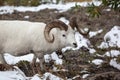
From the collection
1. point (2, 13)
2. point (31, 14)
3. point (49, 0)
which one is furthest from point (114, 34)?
point (49, 0)

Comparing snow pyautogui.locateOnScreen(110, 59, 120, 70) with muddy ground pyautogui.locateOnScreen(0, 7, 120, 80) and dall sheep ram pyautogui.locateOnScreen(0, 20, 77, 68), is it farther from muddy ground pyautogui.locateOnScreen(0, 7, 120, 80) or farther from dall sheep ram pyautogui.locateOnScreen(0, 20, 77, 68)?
dall sheep ram pyautogui.locateOnScreen(0, 20, 77, 68)

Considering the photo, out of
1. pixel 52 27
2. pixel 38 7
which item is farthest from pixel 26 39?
pixel 38 7

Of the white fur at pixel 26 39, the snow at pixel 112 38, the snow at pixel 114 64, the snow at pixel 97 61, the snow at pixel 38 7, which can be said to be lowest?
the snow at pixel 38 7

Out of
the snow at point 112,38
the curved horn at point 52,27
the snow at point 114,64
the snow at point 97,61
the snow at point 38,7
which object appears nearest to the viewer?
the snow at point 114,64

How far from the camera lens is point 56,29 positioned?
31.7 ft

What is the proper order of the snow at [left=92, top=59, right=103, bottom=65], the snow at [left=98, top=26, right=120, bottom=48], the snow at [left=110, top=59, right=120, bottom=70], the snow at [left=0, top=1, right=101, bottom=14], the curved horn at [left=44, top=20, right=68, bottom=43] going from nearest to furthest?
the snow at [left=110, top=59, right=120, bottom=70] → the curved horn at [left=44, top=20, right=68, bottom=43] → the snow at [left=92, top=59, right=103, bottom=65] → the snow at [left=98, top=26, right=120, bottom=48] → the snow at [left=0, top=1, right=101, bottom=14]

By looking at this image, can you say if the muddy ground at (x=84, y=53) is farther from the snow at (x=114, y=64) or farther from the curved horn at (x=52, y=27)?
the curved horn at (x=52, y=27)

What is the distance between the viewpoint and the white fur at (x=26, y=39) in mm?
9336

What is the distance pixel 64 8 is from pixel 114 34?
297 inches

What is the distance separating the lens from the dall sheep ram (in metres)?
9.33

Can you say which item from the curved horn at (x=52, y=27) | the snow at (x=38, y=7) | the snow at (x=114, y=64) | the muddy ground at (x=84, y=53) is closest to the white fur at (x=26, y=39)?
the curved horn at (x=52, y=27)

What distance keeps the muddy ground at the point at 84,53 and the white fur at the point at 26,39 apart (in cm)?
52

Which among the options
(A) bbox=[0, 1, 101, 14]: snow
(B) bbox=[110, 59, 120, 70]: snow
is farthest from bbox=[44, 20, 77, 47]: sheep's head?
(A) bbox=[0, 1, 101, 14]: snow

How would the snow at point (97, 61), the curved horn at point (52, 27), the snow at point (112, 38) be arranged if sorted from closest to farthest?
the curved horn at point (52, 27) < the snow at point (97, 61) < the snow at point (112, 38)
